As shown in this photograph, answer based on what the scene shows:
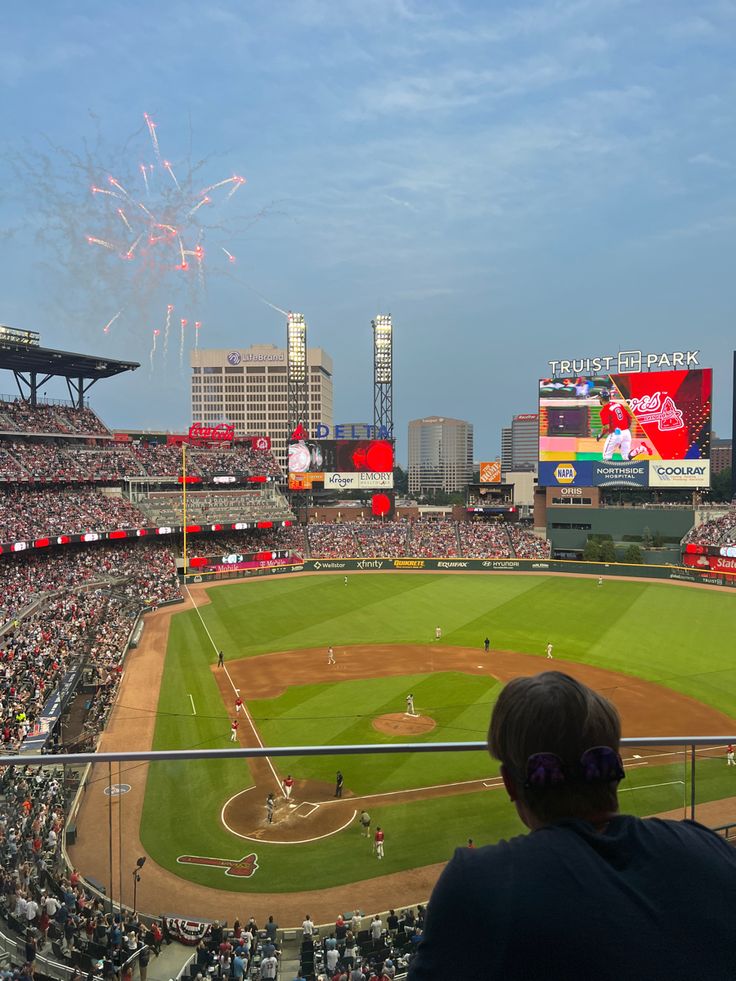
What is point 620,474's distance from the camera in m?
67.8

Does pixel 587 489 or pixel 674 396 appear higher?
pixel 674 396

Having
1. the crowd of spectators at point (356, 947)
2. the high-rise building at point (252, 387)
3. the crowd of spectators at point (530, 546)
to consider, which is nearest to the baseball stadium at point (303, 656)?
the crowd of spectators at point (356, 947)

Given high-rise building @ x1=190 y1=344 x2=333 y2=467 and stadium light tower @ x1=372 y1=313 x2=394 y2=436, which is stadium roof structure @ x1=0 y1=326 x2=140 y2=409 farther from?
high-rise building @ x1=190 y1=344 x2=333 y2=467

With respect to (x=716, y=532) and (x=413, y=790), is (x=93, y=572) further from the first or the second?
(x=716, y=532)

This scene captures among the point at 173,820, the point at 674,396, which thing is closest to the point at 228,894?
the point at 173,820

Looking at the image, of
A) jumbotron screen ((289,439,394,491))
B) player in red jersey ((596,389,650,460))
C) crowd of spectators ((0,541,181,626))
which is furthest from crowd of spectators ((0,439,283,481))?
player in red jersey ((596,389,650,460))

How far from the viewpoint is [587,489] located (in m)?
70.2

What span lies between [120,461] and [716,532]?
5406 centimetres

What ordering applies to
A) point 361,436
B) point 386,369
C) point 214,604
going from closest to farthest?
point 214,604
point 361,436
point 386,369

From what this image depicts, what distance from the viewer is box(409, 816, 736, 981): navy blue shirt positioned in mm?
1553

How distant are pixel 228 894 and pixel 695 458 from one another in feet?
224

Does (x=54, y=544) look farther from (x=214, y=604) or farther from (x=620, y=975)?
(x=620, y=975)

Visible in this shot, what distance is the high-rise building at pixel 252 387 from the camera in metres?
158

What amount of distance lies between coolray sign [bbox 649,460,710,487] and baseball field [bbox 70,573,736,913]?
1384cm
